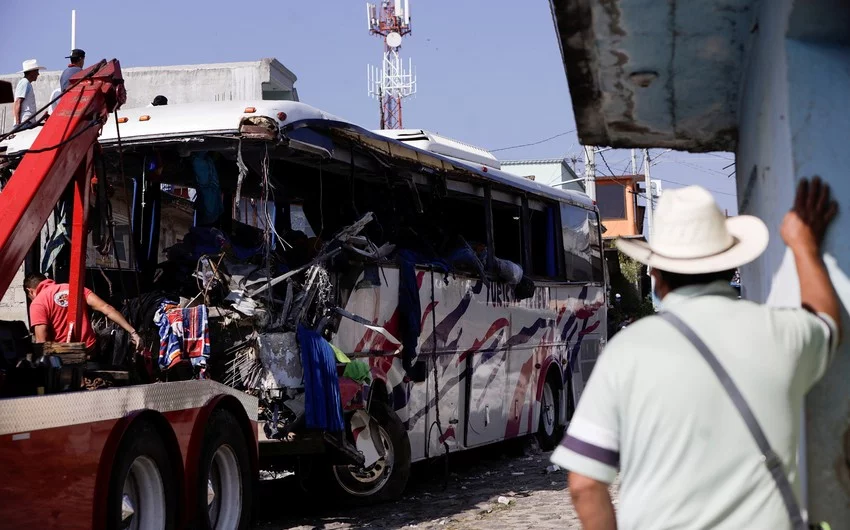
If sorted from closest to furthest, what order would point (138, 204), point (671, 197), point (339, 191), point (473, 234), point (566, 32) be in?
point (671, 197) < point (566, 32) < point (138, 204) < point (339, 191) < point (473, 234)

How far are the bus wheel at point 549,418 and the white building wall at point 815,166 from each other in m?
11.8

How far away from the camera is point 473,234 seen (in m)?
14.1

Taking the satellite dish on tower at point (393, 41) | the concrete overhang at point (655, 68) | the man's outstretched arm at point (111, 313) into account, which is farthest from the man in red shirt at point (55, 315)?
the satellite dish on tower at point (393, 41)

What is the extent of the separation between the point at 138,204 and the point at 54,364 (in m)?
3.47

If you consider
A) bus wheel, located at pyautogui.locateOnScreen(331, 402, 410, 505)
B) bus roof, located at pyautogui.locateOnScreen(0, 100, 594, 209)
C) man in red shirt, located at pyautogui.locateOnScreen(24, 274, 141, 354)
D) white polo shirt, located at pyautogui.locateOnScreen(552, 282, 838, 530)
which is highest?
bus roof, located at pyautogui.locateOnScreen(0, 100, 594, 209)

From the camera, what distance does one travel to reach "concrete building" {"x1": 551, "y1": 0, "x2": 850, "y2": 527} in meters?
4.05

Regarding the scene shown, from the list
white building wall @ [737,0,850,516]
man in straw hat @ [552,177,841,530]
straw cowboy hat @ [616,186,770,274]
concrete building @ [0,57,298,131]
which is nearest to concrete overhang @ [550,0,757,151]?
white building wall @ [737,0,850,516]

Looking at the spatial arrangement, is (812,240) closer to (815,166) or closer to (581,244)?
(815,166)

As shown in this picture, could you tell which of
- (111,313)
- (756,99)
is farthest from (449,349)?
(756,99)

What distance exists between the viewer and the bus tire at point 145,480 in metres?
7.20

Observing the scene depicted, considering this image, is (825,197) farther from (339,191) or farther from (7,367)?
(339,191)

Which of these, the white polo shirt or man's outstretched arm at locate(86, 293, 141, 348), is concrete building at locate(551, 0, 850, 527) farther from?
man's outstretched arm at locate(86, 293, 141, 348)

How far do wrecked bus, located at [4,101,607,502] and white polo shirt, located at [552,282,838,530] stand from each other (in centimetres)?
581

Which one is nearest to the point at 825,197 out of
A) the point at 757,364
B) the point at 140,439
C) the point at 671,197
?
the point at 671,197
